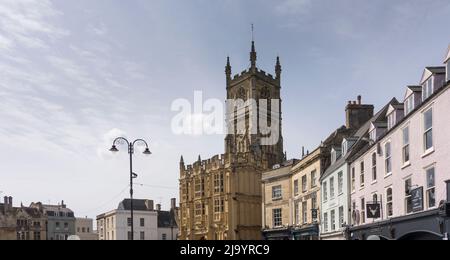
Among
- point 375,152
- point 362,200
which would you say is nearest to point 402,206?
point 375,152

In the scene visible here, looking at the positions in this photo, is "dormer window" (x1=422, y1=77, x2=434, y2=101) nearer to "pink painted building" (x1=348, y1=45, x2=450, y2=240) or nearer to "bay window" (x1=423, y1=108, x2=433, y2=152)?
"pink painted building" (x1=348, y1=45, x2=450, y2=240)

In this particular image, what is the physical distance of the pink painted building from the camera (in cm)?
1705

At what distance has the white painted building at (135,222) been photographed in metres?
81.2

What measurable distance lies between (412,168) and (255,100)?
2698 inches

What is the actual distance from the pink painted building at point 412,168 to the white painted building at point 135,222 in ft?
Answer: 194

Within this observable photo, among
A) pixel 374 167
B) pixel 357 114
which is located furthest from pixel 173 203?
pixel 374 167

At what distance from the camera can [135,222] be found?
81.8 m

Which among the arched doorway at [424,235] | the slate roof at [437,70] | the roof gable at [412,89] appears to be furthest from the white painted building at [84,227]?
the slate roof at [437,70]

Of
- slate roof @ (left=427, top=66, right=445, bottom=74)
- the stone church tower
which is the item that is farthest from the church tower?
slate roof @ (left=427, top=66, right=445, bottom=74)

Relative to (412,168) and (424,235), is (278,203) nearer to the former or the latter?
(412,168)

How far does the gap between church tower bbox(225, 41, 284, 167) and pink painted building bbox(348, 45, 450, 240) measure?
186ft

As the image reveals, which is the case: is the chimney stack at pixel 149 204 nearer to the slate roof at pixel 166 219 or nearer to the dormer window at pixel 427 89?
the slate roof at pixel 166 219
